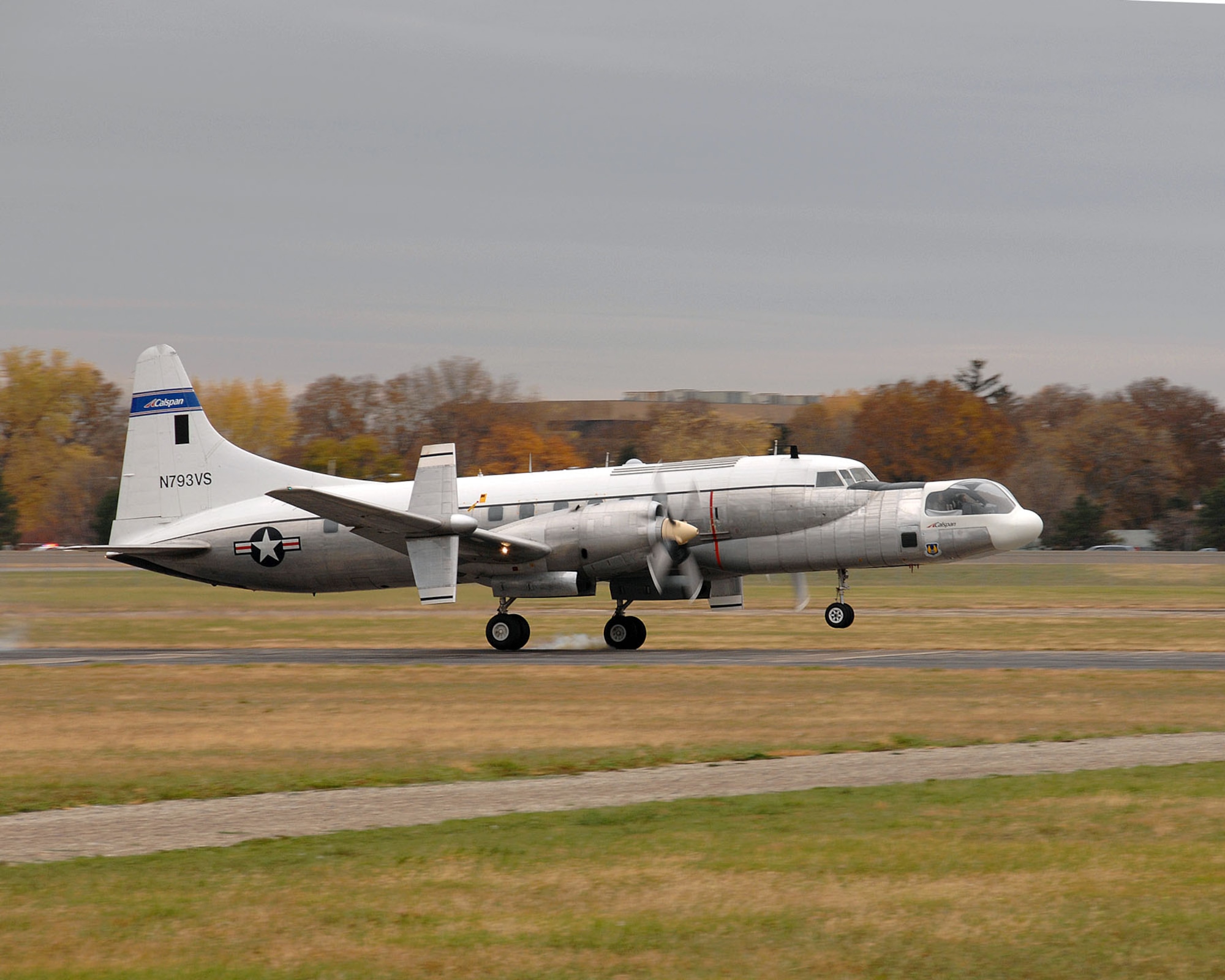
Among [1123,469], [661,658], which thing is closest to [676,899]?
[661,658]

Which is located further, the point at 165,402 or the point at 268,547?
the point at 165,402

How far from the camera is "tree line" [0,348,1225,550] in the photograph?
297ft

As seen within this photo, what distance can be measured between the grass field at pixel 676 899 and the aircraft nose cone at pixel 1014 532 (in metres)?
19.8

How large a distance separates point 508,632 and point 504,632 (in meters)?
0.11

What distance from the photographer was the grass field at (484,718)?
14.8 metres

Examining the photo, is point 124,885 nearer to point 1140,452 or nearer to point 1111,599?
point 1111,599

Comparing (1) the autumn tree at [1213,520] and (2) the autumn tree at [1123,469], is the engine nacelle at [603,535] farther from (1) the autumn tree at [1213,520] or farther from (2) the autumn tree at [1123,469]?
(2) the autumn tree at [1123,469]

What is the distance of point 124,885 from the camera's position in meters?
9.27

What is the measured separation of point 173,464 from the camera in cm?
3638

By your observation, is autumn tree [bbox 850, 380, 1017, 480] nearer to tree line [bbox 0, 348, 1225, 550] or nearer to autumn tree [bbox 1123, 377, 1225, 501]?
tree line [bbox 0, 348, 1225, 550]

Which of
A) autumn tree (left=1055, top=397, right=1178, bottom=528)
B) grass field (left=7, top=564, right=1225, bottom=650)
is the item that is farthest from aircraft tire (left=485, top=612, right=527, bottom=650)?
autumn tree (left=1055, top=397, right=1178, bottom=528)

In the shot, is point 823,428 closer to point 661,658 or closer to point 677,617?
point 677,617

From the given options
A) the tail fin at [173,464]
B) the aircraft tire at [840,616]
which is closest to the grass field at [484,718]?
the aircraft tire at [840,616]

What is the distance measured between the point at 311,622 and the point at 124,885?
1303 inches
